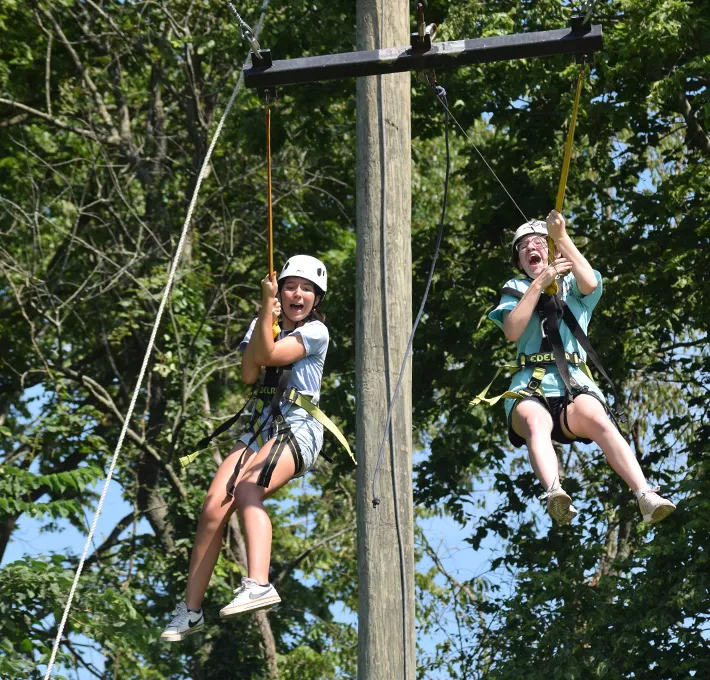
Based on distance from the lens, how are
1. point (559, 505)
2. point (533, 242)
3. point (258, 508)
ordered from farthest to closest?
point (533, 242)
point (258, 508)
point (559, 505)

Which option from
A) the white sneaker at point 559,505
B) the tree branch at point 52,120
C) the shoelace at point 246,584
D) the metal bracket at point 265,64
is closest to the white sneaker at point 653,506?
the white sneaker at point 559,505

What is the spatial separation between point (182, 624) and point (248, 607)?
0.42 m

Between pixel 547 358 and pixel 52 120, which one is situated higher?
pixel 52 120

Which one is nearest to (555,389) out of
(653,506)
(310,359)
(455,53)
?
(653,506)

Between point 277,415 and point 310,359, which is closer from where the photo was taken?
point 277,415

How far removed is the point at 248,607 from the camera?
5.16 meters

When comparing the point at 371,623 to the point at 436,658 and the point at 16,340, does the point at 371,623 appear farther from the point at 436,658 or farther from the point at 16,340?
the point at 16,340

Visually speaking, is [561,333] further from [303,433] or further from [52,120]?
[52,120]

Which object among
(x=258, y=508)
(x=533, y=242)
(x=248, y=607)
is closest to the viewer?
(x=248, y=607)

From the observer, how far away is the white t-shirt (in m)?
5.79

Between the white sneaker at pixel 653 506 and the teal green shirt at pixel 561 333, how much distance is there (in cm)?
65

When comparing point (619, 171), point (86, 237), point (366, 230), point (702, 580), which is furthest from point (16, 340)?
point (366, 230)

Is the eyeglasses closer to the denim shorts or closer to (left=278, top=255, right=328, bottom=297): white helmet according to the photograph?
(left=278, top=255, right=328, bottom=297): white helmet

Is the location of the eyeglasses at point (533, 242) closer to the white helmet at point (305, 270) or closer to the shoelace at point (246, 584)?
the white helmet at point (305, 270)
